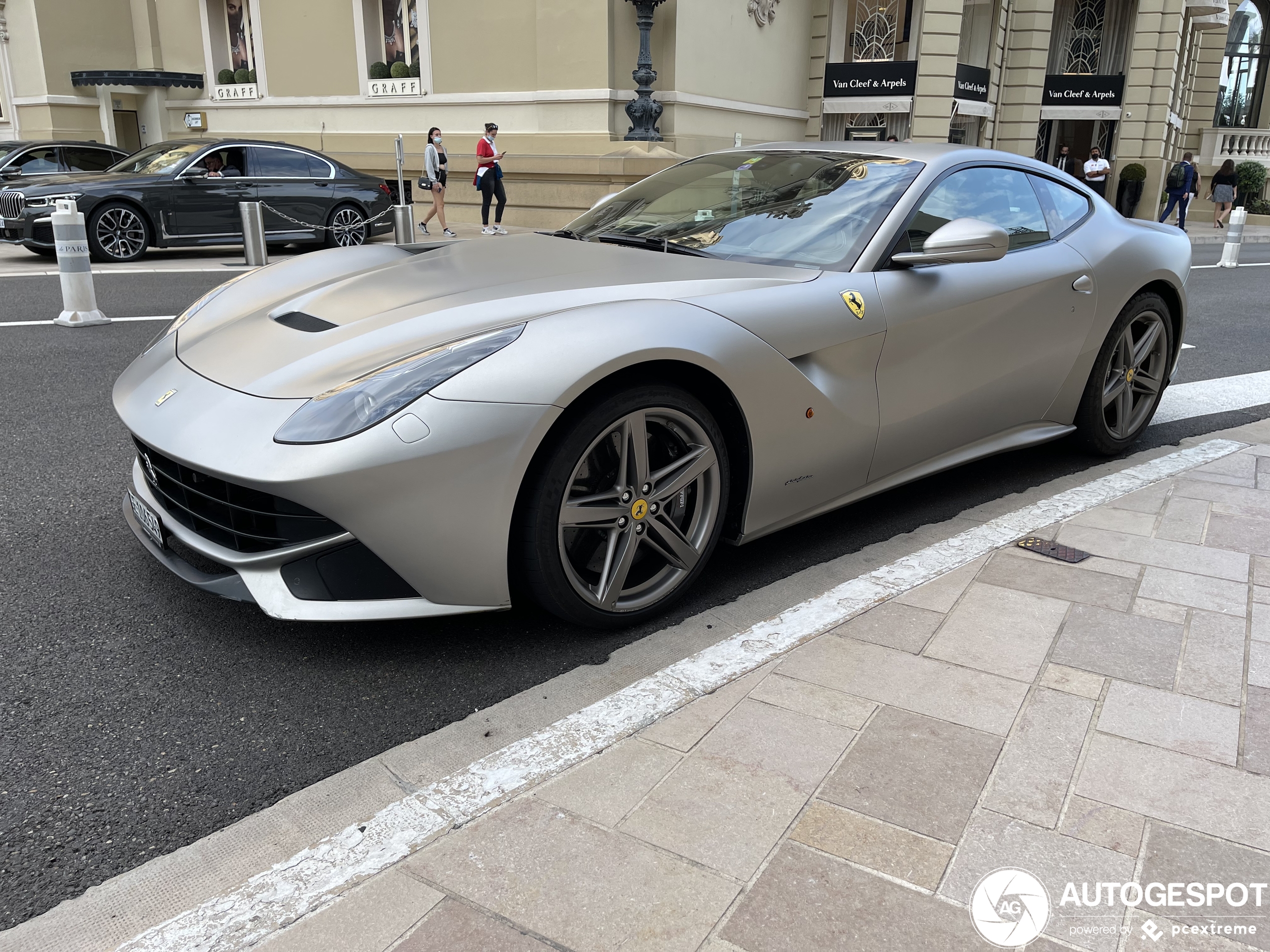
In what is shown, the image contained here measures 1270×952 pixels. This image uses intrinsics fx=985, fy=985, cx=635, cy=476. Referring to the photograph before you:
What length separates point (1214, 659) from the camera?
9.03 feet

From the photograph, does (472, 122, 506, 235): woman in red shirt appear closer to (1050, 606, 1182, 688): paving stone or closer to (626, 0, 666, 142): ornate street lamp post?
(626, 0, 666, 142): ornate street lamp post

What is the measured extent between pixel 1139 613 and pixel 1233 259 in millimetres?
15587

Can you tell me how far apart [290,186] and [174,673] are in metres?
12.0

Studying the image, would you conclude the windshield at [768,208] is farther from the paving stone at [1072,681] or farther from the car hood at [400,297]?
the paving stone at [1072,681]

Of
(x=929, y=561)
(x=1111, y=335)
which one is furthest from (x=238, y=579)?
(x=1111, y=335)

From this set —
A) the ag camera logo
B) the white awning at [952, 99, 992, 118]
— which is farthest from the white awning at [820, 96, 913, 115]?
the ag camera logo

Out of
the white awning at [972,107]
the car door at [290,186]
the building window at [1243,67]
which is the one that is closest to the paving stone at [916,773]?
the car door at [290,186]

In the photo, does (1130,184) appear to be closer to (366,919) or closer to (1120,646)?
(1120,646)

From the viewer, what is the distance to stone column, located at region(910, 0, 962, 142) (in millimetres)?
23344

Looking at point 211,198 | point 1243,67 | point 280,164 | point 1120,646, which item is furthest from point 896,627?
point 1243,67

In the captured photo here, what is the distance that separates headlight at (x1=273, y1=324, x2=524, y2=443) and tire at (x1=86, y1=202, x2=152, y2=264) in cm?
1098

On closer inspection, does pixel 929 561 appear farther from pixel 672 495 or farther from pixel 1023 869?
pixel 1023 869

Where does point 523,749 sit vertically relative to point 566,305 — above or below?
below

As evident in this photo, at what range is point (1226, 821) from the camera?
206 centimetres
